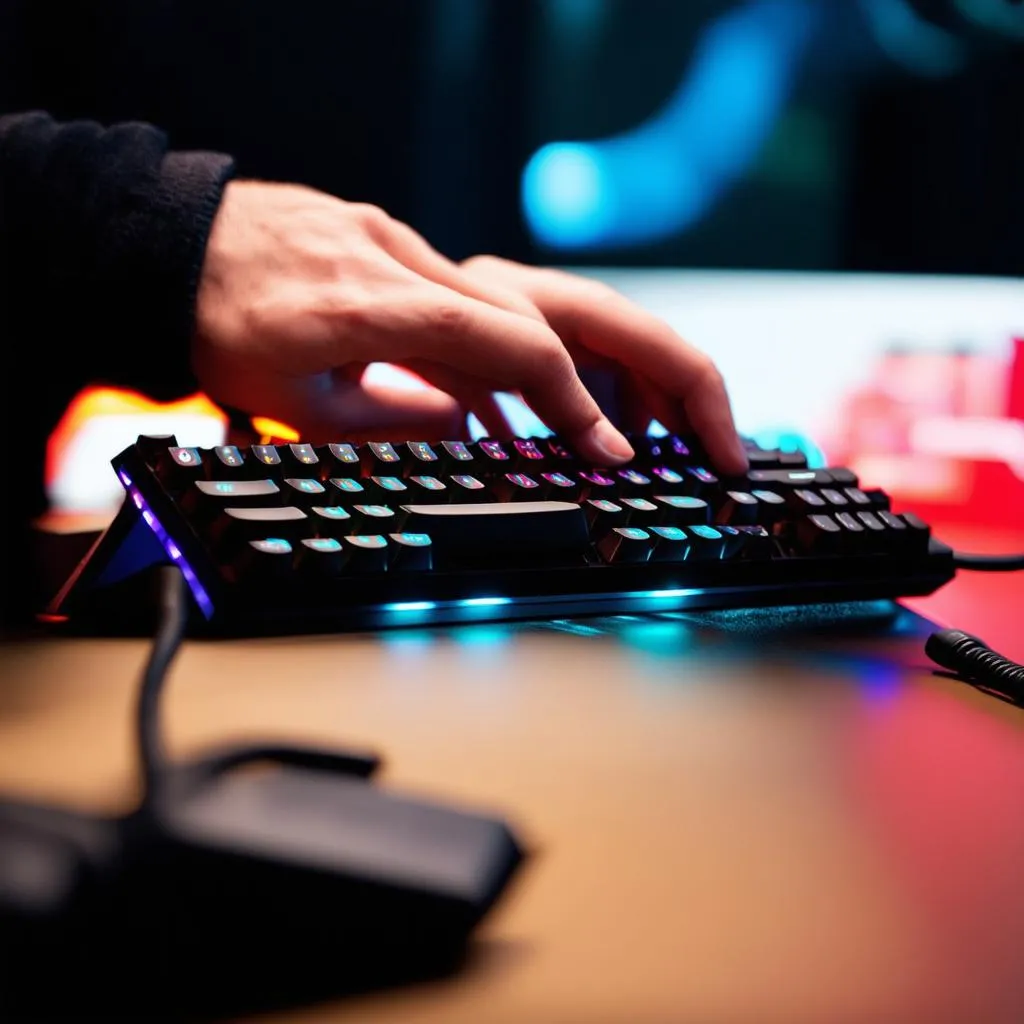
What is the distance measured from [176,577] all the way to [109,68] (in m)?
0.76

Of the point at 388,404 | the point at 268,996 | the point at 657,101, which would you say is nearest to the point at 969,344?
the point at 657,101

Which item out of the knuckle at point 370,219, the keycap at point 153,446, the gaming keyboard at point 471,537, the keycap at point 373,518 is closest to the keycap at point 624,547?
the gaming keyboard at point 471,537

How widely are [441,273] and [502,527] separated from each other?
0.27m

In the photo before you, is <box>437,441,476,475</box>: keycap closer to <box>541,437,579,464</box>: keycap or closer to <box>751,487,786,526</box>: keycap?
<box>541,437,579,464</box>: keycap

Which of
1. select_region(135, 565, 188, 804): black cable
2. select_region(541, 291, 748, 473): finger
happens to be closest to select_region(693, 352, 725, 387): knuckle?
select_region(541, 291, 748, 473): finger

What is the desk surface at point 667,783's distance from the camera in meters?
0.22

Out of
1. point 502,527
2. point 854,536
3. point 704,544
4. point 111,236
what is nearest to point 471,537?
point 502,527

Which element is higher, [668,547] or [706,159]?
[706,159]

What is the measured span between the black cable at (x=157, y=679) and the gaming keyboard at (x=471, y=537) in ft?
0.19

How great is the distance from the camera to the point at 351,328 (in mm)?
617

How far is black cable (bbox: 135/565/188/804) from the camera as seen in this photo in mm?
228

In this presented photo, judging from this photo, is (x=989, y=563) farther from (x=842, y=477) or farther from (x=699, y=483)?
(x=699, y=483)

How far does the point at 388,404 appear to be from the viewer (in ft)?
2.52

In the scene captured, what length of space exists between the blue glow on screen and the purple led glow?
564mm
